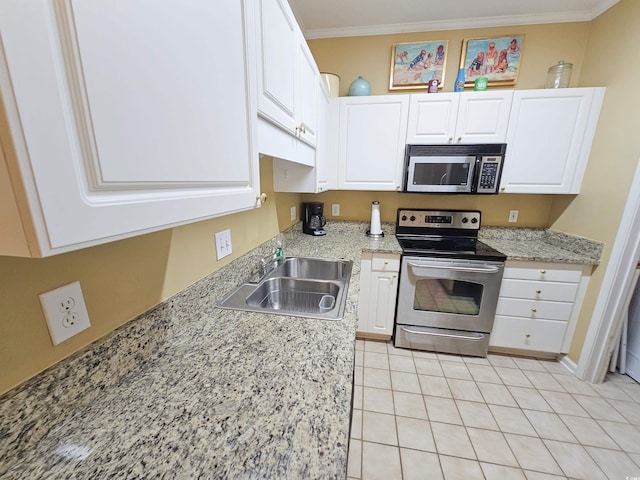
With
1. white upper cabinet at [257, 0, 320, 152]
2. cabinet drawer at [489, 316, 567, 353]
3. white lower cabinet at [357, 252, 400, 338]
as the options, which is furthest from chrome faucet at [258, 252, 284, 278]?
cabinet drawer at [489, 316, 567, 353]

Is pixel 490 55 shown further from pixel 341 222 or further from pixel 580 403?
pixel 580 403

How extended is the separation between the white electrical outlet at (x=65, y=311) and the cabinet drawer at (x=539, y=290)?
7.65 ft

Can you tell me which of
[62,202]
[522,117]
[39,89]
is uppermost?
[522,117]

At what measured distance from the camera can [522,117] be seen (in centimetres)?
187

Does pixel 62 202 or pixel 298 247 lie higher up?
pixel 62 202

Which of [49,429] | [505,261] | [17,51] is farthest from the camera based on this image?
[505,261]

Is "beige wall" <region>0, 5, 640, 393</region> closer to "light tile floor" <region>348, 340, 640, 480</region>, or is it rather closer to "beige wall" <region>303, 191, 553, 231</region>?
"beige wall" <region>303, 191, 553, 231</region>

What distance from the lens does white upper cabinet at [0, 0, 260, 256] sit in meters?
0.26

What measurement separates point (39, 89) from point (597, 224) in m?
2.64

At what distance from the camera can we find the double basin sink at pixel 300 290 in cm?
107

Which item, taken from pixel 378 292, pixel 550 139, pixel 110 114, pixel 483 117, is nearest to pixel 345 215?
pixel 378 292

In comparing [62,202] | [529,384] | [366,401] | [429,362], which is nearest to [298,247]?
[366,401]

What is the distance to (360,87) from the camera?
2082 millimetres

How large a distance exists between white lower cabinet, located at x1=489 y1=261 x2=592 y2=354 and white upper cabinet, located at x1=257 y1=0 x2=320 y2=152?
6.00 feet
